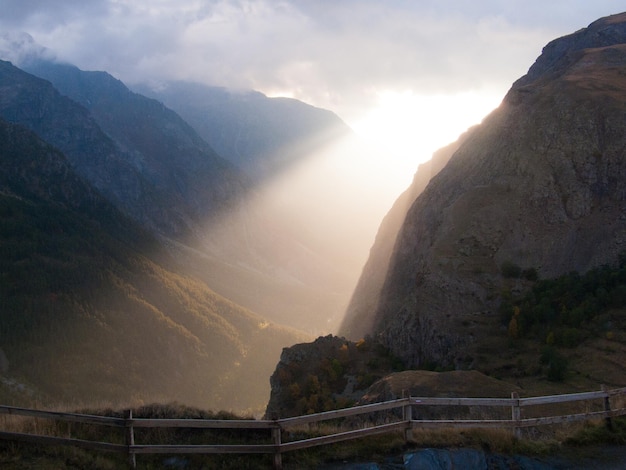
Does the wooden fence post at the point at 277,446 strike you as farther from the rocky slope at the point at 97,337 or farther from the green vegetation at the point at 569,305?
the rocky slope at the point at 97,337

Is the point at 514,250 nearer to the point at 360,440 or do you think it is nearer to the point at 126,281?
the point at 360,440

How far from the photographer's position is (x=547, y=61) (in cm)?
11069

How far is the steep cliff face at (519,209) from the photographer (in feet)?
182

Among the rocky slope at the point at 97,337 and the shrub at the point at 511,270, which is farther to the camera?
the rocky slope at the point at 97,337

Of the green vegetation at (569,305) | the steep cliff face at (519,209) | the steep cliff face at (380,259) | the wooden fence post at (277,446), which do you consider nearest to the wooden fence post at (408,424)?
the wooden fence post at (277,446)

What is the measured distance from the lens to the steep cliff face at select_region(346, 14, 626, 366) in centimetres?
5553

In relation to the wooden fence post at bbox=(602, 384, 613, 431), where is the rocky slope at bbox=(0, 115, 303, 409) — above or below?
above

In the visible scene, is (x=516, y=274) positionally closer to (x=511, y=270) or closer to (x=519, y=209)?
(x=511, y=270)

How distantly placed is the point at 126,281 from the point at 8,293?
125ft

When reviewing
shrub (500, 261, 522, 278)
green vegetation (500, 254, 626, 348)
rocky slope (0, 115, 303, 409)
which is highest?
rocky slope (0, 115, 303, 409)

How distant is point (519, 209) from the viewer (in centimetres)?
6262

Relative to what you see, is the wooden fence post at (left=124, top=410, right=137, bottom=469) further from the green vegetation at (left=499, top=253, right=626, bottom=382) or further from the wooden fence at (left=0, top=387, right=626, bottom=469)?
the green vegetation at (left=499, top=253, right=626, bottom=382)

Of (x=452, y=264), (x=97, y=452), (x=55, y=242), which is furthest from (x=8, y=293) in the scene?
(x=97, y=452)

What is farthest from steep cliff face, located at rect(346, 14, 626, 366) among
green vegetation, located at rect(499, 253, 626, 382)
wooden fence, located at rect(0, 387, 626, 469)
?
wooden fence, located at rect(0, 387, 626, 469)
